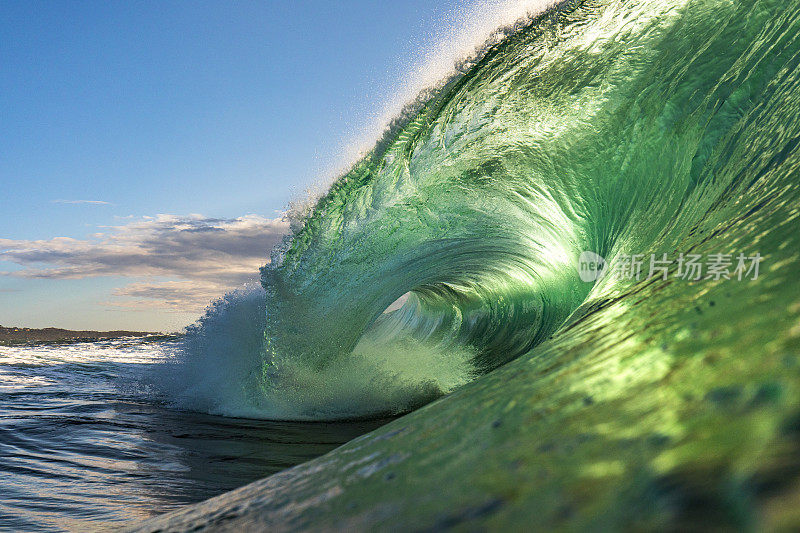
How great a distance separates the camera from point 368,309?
179 inches

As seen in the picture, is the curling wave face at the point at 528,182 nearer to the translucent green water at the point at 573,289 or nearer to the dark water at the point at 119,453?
the translucent green water at the point at 573,289

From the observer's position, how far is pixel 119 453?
2920 mm

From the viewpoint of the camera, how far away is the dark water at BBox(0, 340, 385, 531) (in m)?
2.06

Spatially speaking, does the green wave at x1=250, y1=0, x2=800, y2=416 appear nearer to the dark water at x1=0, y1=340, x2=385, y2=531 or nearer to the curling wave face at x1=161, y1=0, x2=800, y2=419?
the curling wave face at x1=161, y1=0, x2=800, y2=419

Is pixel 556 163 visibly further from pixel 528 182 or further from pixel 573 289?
pixel 573 289

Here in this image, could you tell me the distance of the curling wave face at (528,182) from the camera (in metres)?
2.48

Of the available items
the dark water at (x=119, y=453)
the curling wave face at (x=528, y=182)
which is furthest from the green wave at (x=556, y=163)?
the dark water at (x=119, y=453)

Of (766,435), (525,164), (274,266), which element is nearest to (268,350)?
(274,266)

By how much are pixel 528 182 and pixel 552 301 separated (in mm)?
1481

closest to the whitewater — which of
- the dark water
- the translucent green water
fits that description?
the translucent green water

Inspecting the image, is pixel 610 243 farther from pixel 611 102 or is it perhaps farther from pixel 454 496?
pixel 454 496

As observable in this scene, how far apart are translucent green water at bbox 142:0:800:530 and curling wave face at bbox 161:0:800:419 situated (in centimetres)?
2

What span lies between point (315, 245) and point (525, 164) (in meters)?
1.63

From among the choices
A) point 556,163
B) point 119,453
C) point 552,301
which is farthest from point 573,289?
point 119,453
